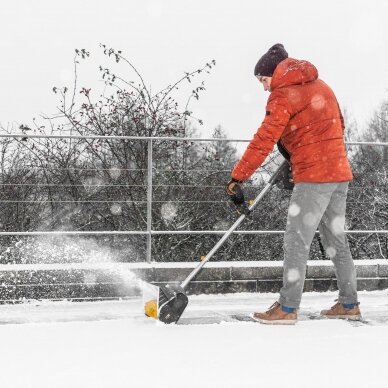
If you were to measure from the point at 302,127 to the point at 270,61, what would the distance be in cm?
49

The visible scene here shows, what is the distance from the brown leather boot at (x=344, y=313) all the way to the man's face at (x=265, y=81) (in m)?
1.48

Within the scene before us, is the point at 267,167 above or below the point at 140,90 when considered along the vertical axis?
below

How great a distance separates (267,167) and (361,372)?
361cm

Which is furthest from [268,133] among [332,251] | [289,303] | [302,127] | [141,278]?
[141,278]

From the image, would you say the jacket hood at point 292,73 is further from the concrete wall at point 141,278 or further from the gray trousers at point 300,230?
the concrete wall at point 141,278

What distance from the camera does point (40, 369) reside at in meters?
3.01

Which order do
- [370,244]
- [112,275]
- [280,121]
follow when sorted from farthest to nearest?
1. [370,244]
2. [112,275]
3. [280,121]

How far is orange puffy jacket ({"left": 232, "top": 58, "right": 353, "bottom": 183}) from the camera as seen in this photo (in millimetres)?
3988

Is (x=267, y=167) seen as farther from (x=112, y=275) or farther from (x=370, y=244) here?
(x=370, y=244)

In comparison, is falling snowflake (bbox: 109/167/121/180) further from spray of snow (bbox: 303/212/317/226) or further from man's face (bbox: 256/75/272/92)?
spray of snow (bbox: 303/212/317/226)

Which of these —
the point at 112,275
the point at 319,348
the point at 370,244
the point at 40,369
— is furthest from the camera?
the point at 370,244

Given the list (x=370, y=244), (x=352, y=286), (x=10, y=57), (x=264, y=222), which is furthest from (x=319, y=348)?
(x=10, y=57)

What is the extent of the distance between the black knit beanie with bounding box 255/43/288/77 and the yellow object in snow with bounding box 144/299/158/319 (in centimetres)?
161

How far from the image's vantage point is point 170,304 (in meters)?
3.97
